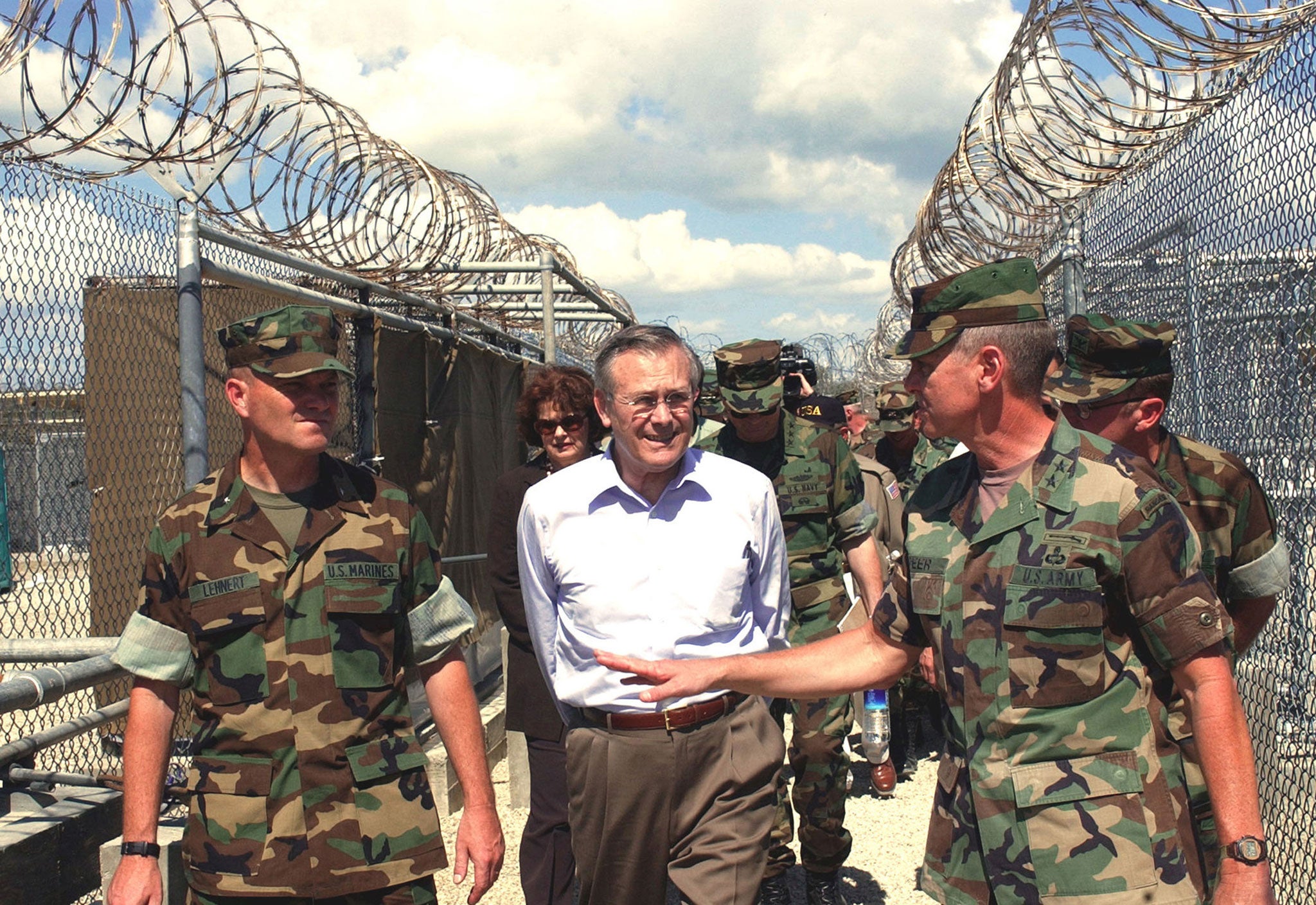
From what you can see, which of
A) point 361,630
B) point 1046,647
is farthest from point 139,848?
point 1046,647

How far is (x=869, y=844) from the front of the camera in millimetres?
5523

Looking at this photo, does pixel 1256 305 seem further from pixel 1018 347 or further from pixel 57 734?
pixel 57 734

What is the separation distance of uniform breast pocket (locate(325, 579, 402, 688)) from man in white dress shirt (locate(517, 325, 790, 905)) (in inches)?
17.1

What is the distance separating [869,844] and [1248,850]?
3.65 metres

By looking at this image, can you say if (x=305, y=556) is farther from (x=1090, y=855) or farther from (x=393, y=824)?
(x=1090, y=855)

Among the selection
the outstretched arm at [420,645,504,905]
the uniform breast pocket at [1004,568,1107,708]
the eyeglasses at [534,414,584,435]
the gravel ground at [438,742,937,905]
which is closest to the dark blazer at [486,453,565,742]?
the eyeglasses at [534,414,584,435]

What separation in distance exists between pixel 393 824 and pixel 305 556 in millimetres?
631

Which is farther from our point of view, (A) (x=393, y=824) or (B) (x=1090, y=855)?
(A) (x=393, y=824)

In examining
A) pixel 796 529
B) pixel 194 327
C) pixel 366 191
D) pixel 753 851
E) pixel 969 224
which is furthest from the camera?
pixel 969 224

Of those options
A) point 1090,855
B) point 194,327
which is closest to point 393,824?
point 1090,855

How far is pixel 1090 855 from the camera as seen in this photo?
2.15 m

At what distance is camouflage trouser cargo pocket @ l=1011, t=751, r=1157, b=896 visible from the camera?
2143 mm

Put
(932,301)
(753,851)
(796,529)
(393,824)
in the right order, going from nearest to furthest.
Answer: (932,301)
(393,824)
(753,851)
(796,529)

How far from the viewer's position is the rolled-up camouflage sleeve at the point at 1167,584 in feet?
7.01
